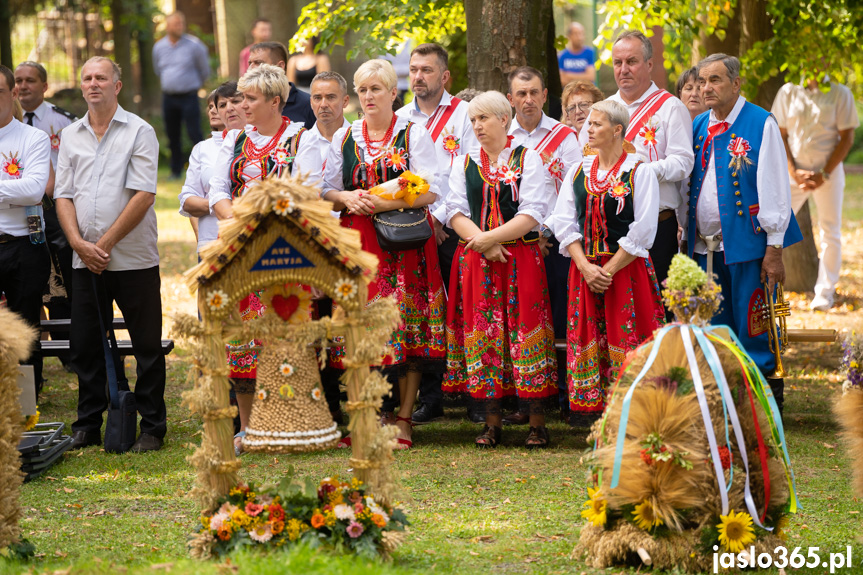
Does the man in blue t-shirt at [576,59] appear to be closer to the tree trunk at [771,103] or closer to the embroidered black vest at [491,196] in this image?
the tree trunk at [771,103]

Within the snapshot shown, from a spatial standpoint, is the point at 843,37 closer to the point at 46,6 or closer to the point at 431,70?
the point at 431,70

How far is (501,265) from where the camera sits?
612 centimetres

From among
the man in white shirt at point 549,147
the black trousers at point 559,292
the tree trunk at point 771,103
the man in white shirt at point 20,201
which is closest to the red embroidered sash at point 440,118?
the man in white shirt at point 549,147

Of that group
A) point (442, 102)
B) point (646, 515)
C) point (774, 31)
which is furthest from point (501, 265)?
point (774, 31)

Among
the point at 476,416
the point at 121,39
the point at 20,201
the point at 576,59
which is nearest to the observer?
the point at 20,201

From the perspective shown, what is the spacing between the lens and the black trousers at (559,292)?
270 inches

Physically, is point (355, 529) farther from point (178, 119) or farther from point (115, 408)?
point (178, 119)

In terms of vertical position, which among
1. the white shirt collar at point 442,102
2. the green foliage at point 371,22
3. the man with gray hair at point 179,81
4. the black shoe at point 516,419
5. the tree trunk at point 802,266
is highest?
the man with gray hair at point 179,81

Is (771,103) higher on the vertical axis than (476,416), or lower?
higher

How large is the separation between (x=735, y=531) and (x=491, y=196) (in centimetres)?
263

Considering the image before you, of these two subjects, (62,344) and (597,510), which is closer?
(597,510)

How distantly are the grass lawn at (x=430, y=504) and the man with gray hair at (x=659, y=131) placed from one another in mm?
1236

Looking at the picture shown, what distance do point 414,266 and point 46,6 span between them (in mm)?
18395

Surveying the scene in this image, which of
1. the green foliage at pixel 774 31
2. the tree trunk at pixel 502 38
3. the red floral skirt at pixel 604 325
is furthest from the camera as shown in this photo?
the green foliage at pixel 774 31
